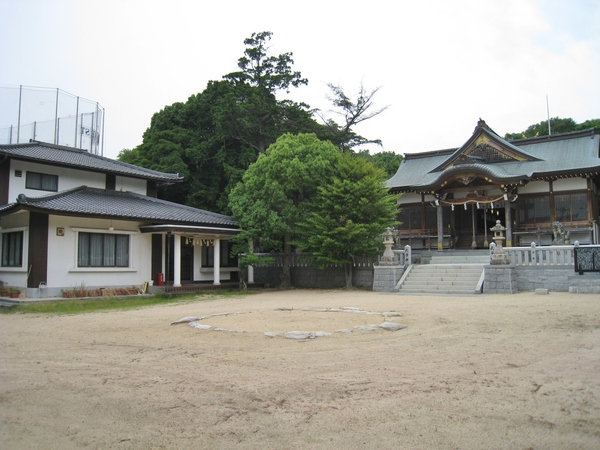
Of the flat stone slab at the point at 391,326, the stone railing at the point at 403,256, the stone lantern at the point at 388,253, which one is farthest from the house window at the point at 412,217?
the flat stone slab at the point at 391,326

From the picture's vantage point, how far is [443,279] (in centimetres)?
1820

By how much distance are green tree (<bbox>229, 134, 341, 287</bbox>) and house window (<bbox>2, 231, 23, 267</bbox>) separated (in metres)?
8.64

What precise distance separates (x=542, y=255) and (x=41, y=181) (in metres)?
20.3

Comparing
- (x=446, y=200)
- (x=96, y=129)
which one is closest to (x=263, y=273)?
(x=446, y=200)

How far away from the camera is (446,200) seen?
25406 millimetres

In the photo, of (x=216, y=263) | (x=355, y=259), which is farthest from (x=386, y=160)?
(x=216, y=263)

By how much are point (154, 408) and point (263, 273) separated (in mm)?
19551

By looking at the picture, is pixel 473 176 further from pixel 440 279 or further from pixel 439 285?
pixel 439 285

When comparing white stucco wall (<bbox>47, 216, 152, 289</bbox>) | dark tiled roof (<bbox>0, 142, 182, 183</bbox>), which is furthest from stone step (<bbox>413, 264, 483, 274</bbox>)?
dark tiled roof (<bbox>0, 142, 182, 183</bbox>)

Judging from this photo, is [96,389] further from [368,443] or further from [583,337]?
[583,337]

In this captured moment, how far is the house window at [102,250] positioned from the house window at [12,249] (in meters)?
2.22

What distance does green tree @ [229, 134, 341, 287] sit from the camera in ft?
67.4

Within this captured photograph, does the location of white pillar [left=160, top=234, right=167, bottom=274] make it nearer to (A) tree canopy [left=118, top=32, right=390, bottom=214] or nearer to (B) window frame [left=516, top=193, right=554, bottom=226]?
(A) tree canopy [left=118, top=32, right=390, bottom=214]

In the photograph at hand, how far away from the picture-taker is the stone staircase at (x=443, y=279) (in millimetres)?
17062
